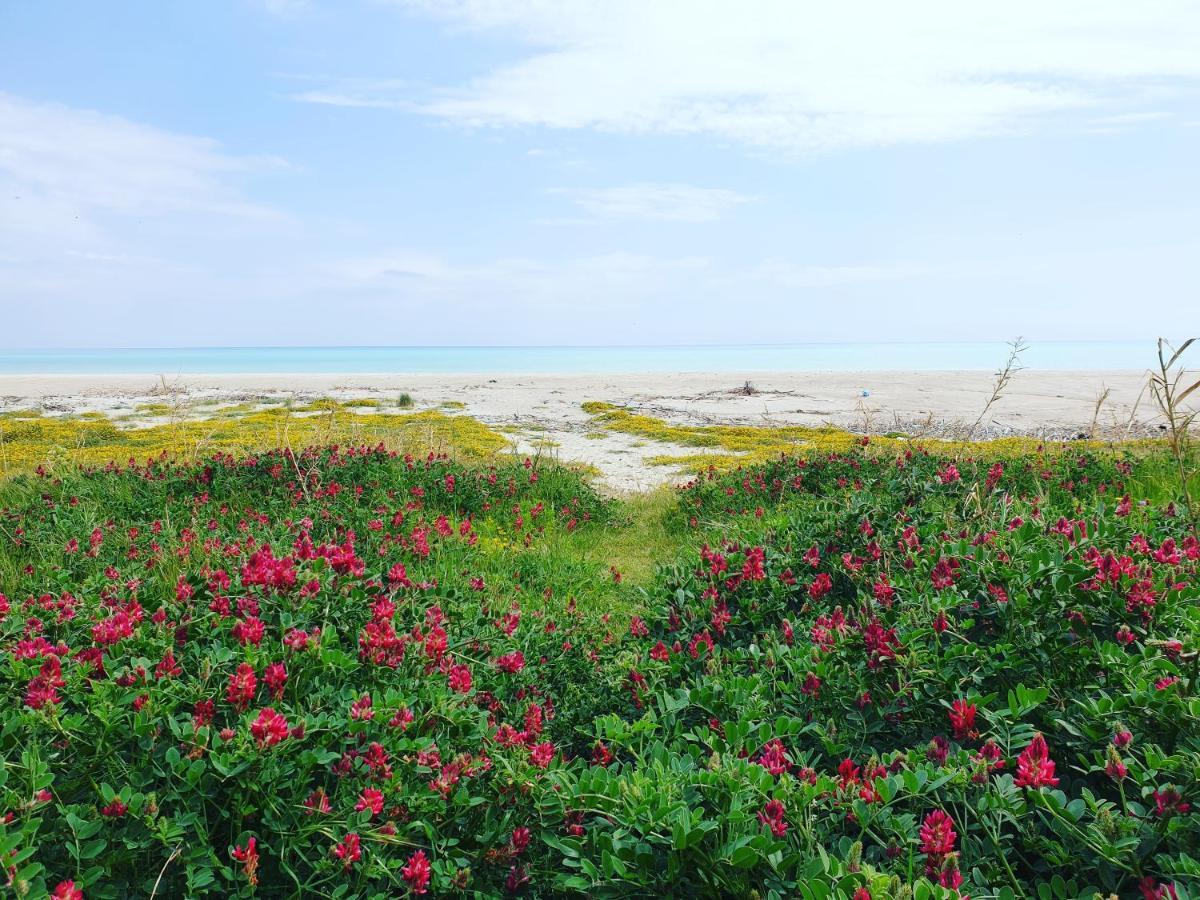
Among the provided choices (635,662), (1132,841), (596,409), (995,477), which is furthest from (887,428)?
(1132,841)

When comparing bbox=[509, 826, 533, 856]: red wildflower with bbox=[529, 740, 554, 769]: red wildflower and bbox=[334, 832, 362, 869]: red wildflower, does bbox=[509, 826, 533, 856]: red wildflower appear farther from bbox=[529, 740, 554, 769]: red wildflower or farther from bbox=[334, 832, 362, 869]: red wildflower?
bbox=[334, 832, 362, 869]: red wildflower

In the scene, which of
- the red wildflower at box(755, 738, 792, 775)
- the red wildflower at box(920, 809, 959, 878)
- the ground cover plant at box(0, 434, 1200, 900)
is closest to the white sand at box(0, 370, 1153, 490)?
the ground cover plant at box(0, 434, 1200, 900)

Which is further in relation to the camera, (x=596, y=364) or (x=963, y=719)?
(x=596, y=364)

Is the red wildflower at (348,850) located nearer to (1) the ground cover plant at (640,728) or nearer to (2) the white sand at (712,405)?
(1) the ground cover plant at (640,728)

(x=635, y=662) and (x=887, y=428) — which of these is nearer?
(x=635, y=662)

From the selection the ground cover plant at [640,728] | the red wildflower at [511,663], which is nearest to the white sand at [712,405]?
the ground cover plant at [640,728]

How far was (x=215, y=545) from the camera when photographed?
194 inches

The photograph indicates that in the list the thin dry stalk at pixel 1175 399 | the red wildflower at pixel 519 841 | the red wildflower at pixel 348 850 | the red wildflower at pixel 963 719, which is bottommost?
the red wildflower at pixel 519 841

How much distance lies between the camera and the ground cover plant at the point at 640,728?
209 cm

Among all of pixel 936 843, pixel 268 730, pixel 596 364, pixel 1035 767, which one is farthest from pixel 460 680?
pixel 596 364

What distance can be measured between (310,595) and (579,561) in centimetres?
380

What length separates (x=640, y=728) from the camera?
2875 mm

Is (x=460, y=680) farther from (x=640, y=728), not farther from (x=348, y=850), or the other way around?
(x=348, y=850)

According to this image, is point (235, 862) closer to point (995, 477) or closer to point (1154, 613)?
point (1154, 613)
